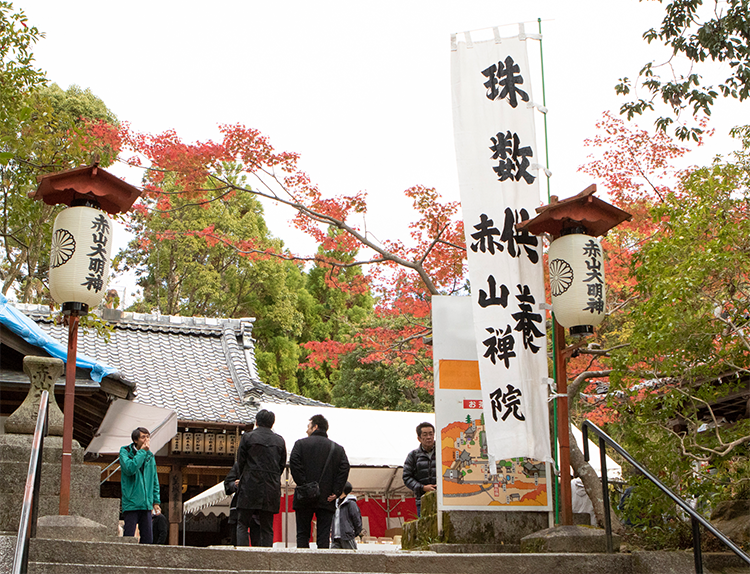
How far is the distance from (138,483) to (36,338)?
1.95m

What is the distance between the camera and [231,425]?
44.9ft

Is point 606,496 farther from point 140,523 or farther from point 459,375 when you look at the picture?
point 140,523

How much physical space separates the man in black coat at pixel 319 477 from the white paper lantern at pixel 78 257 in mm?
2614

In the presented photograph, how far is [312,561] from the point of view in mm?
4891

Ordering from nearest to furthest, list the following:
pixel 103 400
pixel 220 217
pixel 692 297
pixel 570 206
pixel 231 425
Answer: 1. pixel 692 297
2. pixel 570 206
3. pixel 103 400
4. pixel 231 425
5. pixel 220 217

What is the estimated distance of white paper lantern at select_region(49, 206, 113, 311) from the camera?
606cm

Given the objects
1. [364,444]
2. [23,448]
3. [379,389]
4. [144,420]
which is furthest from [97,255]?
[379,389]

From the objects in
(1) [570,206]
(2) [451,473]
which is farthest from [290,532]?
(1) [570,206]

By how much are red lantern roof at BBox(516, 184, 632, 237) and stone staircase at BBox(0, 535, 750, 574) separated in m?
2.88

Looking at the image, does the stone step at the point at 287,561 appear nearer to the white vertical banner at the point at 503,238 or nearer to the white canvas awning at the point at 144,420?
the white vertical banner at the point at 503,238

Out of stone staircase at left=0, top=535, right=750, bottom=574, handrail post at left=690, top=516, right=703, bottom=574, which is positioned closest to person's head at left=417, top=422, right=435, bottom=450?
stone staircase at left=0, top=535, right=750, bottom=574

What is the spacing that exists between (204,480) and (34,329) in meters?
8.02

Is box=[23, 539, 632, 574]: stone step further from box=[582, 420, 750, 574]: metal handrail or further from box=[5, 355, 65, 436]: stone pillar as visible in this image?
box=[5, 355, 65, 436]: stone pillar

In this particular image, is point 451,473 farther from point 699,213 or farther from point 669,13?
point 669,13
